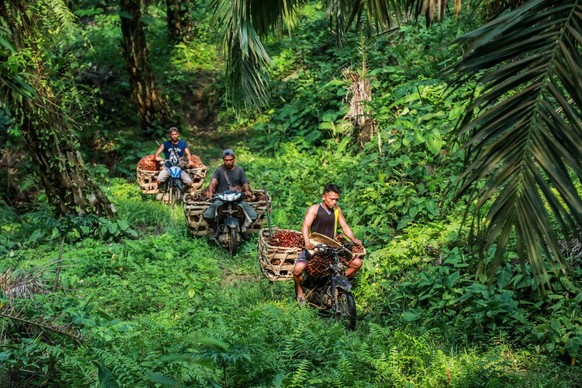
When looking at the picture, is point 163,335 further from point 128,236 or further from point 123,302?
point 128,236

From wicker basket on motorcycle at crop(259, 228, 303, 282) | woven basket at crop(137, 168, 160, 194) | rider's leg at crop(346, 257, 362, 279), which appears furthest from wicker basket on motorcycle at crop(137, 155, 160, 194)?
rider's leg at crop(346, 257, 362, 279)

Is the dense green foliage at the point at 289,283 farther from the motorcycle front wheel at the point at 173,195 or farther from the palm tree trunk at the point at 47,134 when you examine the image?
the motorcycle front wheel at the point at 173,195

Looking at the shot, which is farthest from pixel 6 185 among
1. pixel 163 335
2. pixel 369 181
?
pixel 163 335

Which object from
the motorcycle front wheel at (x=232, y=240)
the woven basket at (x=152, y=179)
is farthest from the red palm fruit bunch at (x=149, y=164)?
the motorcycle front wheel at (x=232, y=240)

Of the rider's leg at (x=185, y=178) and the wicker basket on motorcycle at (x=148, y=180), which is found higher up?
the wicker basket on motorcycle at (x=148, y=180)

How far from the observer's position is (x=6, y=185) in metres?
18.6

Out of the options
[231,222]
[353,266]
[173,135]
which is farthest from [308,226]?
[173,135]

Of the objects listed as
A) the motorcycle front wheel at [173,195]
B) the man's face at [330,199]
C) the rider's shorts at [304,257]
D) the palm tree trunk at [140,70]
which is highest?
the palm tree trunk at [140,70]

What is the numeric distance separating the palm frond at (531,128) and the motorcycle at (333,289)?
4640mm

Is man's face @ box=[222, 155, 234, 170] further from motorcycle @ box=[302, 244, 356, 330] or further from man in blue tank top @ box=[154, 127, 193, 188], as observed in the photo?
motorcycle @ box=[302, 244, 356, 330]

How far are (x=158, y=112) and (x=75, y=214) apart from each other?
26.7ft

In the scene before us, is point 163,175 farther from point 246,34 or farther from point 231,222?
point 246,34

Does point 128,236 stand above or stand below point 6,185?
below

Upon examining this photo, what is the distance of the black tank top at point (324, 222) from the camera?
9.60 metres
